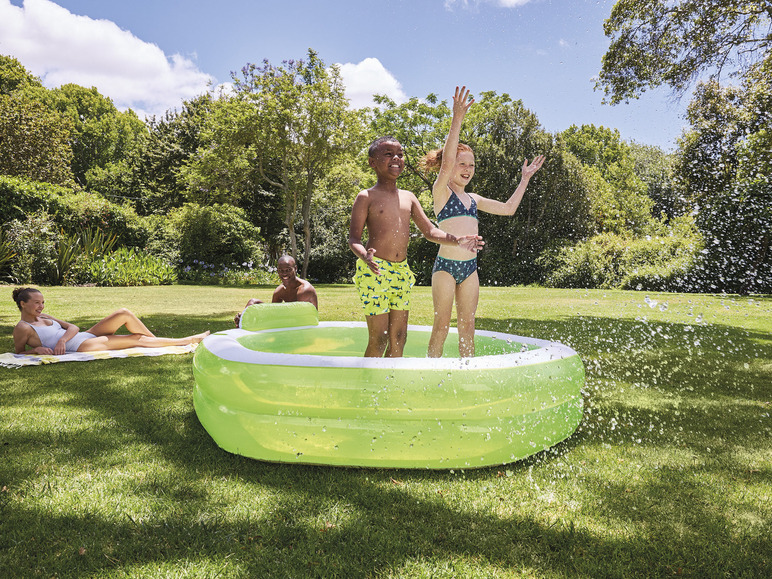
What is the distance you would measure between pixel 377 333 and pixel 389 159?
1.22m

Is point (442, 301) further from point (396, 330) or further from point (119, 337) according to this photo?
point (119, 337)

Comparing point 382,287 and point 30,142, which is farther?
point 30,142

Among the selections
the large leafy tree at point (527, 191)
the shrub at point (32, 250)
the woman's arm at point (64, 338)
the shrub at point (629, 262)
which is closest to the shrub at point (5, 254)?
the shrub at point (32, 250)

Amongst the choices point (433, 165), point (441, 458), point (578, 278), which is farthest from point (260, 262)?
point (441, 458)

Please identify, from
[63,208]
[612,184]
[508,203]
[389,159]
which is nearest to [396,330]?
[389,159]

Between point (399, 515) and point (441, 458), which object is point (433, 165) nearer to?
point (441, 458)

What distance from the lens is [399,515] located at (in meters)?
2.24

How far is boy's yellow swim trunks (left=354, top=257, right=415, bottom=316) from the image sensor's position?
134 inches

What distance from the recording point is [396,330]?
3.54 m

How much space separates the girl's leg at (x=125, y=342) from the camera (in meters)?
5.50

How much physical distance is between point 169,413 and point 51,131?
2739 centimetres

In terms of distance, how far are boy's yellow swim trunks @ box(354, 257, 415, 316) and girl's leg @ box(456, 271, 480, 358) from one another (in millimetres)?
457

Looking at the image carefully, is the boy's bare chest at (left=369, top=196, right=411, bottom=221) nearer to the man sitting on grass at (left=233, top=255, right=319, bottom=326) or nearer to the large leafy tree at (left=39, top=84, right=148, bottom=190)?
the man sitting on grass at (left=233, top=255, right=319, bottom=326)

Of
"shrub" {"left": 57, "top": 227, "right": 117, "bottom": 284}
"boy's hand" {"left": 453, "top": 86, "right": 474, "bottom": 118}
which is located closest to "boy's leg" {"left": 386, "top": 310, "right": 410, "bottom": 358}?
"boy's hand" {"left": 453, "top": 86, "right": 474, "bottom": 118}
